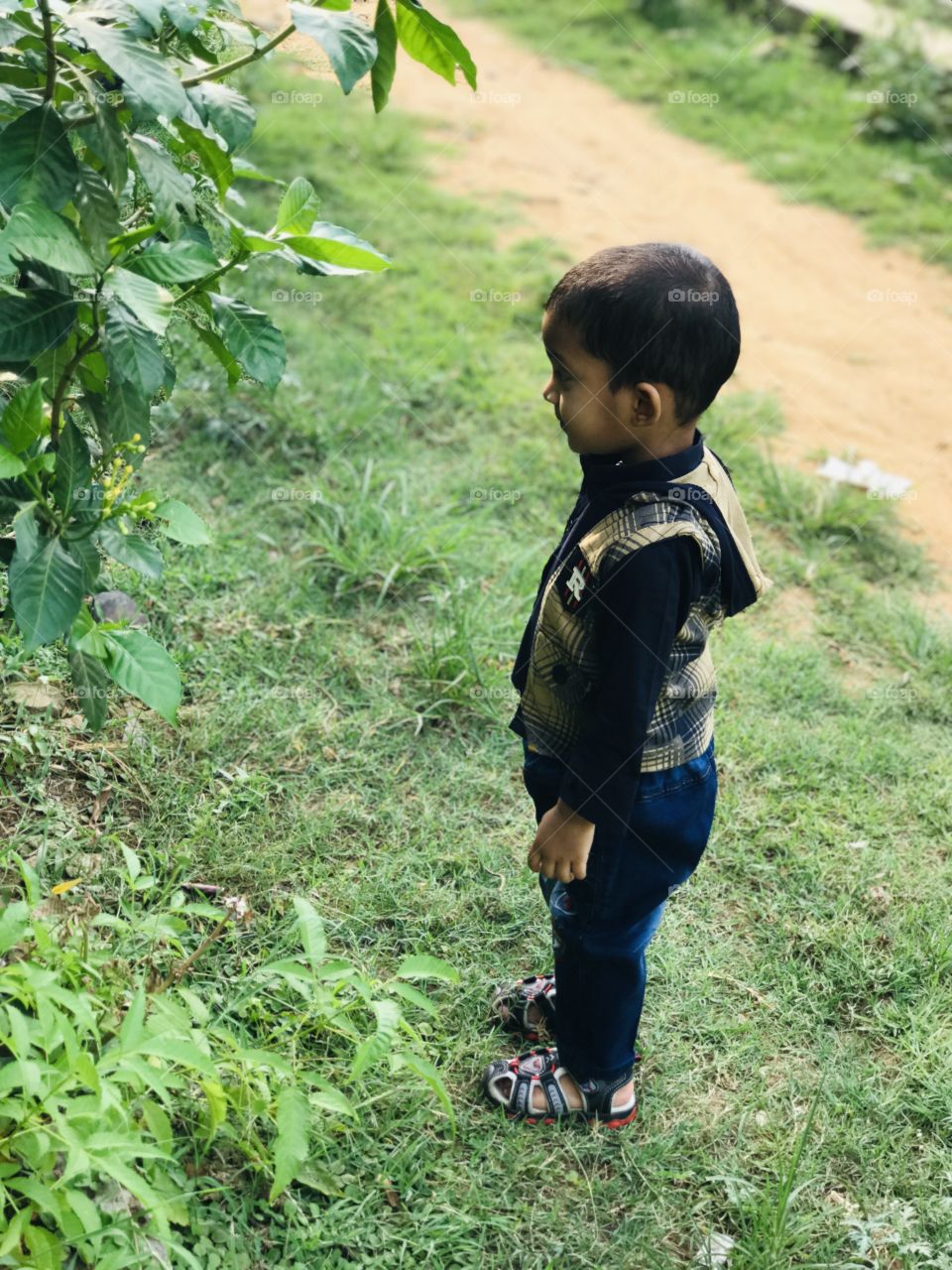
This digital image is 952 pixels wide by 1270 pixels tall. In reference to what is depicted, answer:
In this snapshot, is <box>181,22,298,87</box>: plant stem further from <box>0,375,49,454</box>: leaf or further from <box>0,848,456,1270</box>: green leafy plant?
<box>0,848,456,1270</box>: green leafy plant

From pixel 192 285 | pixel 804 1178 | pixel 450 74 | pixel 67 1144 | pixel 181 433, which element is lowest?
pixel 181 433

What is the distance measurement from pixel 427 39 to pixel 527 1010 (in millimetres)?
1569

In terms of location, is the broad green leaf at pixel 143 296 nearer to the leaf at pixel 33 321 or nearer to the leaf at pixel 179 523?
the leaf at pixel 33 321

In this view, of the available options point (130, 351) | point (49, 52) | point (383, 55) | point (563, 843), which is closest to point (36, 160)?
point (49, 52)

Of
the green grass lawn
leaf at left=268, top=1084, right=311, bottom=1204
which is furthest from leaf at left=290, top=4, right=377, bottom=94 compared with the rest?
the green grass lawn

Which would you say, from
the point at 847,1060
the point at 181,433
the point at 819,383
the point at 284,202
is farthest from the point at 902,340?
the point at 284,202

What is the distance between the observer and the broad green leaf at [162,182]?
1.44 meters

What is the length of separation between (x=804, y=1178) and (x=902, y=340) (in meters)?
4.05

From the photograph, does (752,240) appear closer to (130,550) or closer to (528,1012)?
(528,1012)

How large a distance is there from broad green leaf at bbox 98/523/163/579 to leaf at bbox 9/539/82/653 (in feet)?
0.31

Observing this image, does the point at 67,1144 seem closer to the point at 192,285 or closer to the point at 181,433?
the point at 192,285

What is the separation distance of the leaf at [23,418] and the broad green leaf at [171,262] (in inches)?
7.4

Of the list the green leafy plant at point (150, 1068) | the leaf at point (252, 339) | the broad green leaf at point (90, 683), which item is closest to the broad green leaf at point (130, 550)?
the broad green leaf at point (90, 683)

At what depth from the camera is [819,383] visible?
15.5ft
